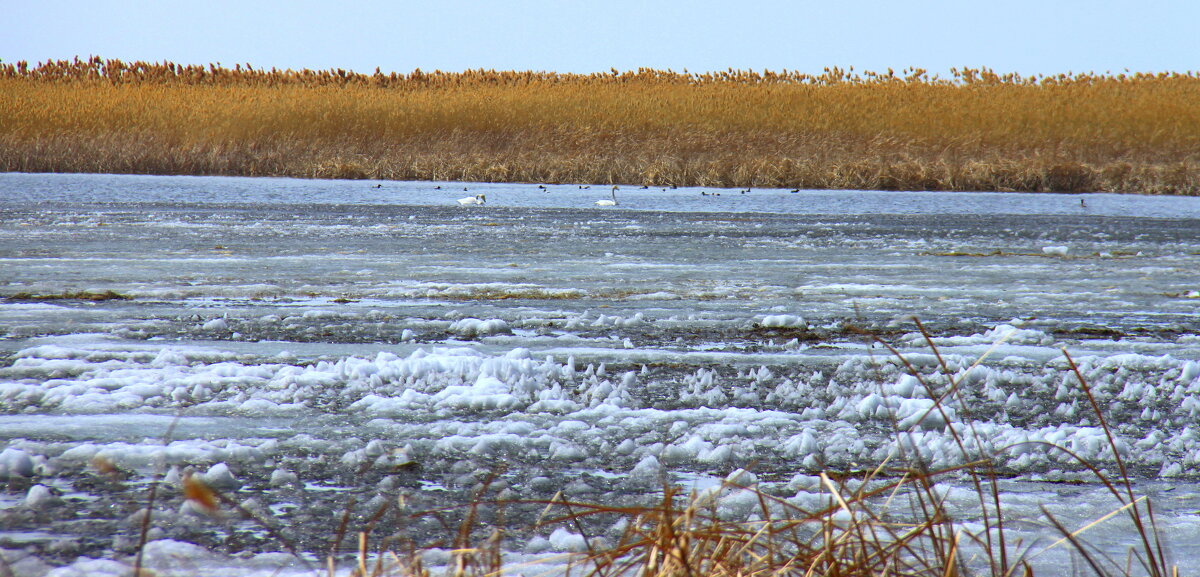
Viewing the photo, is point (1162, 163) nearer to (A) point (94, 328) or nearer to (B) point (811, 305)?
(B) point (811, 305)

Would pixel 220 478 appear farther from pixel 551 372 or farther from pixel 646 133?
pixel 646 133

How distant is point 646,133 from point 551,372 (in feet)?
51.9

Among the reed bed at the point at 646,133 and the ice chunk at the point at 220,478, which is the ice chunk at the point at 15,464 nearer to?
the ice chunk at the point at 220,478

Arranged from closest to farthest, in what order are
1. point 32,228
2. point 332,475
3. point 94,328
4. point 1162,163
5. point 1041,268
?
point 332,475, point 94,328, point 1041,268, point 32,228, point 1162,163

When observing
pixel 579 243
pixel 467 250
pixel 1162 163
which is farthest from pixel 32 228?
pixel 1162 163

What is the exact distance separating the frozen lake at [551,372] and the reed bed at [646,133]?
8.28 metres

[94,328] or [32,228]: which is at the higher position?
[32,228]

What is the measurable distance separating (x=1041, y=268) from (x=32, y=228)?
7687 mm

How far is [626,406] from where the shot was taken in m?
2.87

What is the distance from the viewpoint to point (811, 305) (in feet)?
15.6

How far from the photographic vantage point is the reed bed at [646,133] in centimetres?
1569

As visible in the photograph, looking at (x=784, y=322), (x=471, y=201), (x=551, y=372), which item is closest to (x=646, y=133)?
(x=471, y=201)

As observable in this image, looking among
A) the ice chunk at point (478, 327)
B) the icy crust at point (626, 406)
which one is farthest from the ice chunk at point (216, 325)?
the ice chunk at point (478, 327)

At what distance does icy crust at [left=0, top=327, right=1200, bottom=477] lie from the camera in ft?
7.77
